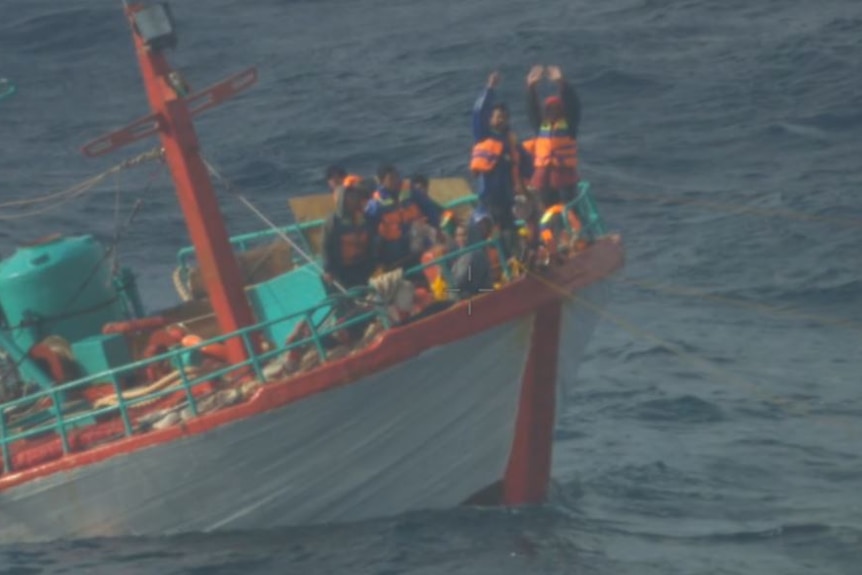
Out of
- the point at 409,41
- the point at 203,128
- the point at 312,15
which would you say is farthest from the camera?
the point at 312,15

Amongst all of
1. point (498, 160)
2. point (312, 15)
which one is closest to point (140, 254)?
point (498, 160)

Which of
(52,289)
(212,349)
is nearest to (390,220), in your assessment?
(212,349)

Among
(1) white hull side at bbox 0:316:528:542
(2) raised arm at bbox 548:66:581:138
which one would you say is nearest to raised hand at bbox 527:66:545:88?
(2) raised arm at bbox 548:66:581:138

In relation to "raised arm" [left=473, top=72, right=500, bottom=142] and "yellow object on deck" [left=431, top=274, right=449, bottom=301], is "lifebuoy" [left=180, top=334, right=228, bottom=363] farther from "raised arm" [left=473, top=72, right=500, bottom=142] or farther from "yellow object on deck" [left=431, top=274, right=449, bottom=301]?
Answer: "raised arm" [left=473, top=72, right=500, bottom=142]

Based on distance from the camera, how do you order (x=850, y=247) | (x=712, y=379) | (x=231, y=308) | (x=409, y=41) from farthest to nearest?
(x=409, y=41)
(x=850, y=247)
(x=712, y=379)
(x=231, y=308)

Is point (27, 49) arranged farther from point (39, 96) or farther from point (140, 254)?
point (140, 254)

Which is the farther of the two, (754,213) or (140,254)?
(140,254)
